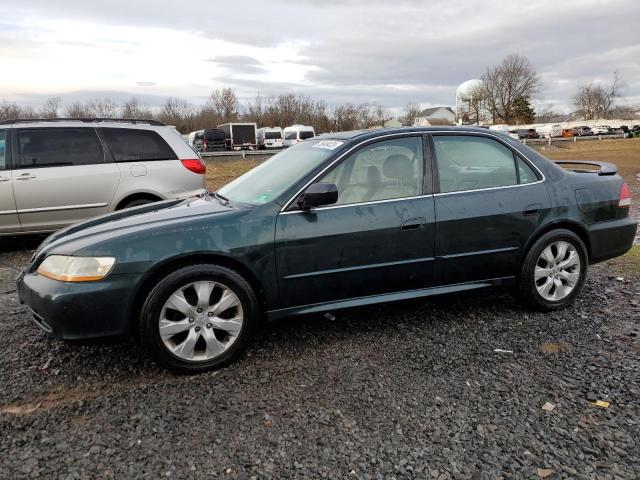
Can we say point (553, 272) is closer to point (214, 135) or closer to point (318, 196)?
point (318, 196)

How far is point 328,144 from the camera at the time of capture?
395 cm

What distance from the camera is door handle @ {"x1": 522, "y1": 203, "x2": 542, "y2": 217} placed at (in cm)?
397

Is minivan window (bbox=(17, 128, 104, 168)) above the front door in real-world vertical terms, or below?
above

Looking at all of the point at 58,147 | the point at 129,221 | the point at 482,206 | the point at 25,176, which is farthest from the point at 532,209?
the point at 25,176

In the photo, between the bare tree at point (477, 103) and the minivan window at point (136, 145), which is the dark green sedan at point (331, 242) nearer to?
the minivan window at point (136, 145)

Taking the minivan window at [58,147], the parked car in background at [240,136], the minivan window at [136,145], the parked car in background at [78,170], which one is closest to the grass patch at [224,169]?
the minivan window at [136,145]

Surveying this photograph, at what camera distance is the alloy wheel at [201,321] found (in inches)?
124

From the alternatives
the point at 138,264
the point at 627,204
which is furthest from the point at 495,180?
the point at 138,264

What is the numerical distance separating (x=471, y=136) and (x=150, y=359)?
311cm

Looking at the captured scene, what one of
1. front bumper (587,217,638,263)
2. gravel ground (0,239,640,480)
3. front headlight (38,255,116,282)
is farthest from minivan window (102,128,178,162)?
front bumper (587,217,638,263)

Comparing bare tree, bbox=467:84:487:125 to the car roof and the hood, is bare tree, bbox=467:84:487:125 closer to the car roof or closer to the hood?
the car roof

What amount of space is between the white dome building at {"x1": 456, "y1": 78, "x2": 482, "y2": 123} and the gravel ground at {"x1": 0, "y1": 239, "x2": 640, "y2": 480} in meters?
81.9

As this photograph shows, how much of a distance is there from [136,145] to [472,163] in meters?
4.86

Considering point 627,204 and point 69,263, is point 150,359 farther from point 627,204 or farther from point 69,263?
point 627,204
